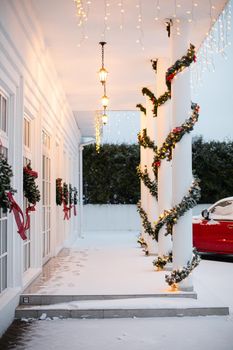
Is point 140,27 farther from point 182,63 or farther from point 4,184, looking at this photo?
point 4,184

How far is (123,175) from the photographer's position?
2164cm

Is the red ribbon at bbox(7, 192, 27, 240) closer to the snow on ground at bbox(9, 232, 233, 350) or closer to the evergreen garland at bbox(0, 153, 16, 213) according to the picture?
the evergreen garland at bbox(0, 153, 16, 213)

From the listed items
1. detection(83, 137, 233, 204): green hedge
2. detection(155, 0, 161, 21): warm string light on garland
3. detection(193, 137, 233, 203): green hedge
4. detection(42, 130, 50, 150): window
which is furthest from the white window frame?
detection(193, 137, 233, 203): green hedge

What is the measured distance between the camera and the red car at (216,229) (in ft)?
37.0

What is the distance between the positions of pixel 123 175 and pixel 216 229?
10360mm

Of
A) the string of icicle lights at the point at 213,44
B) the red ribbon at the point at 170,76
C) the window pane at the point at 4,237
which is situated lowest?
the window pane at the point at 4,237

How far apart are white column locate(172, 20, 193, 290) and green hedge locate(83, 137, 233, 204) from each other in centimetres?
1451

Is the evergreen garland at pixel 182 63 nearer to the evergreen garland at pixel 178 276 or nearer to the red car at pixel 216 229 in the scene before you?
the evergreen garland at pixel 178 276

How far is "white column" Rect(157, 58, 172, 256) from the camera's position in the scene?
9.18m

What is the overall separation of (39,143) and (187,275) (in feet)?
10.1

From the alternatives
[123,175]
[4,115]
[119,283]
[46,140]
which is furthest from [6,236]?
[123,175]

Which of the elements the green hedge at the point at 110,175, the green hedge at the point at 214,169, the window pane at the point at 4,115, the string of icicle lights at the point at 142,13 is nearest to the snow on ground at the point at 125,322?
the window pane at the point at 4,115

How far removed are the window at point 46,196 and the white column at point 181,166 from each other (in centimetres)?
317

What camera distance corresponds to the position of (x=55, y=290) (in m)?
A: 6.64
